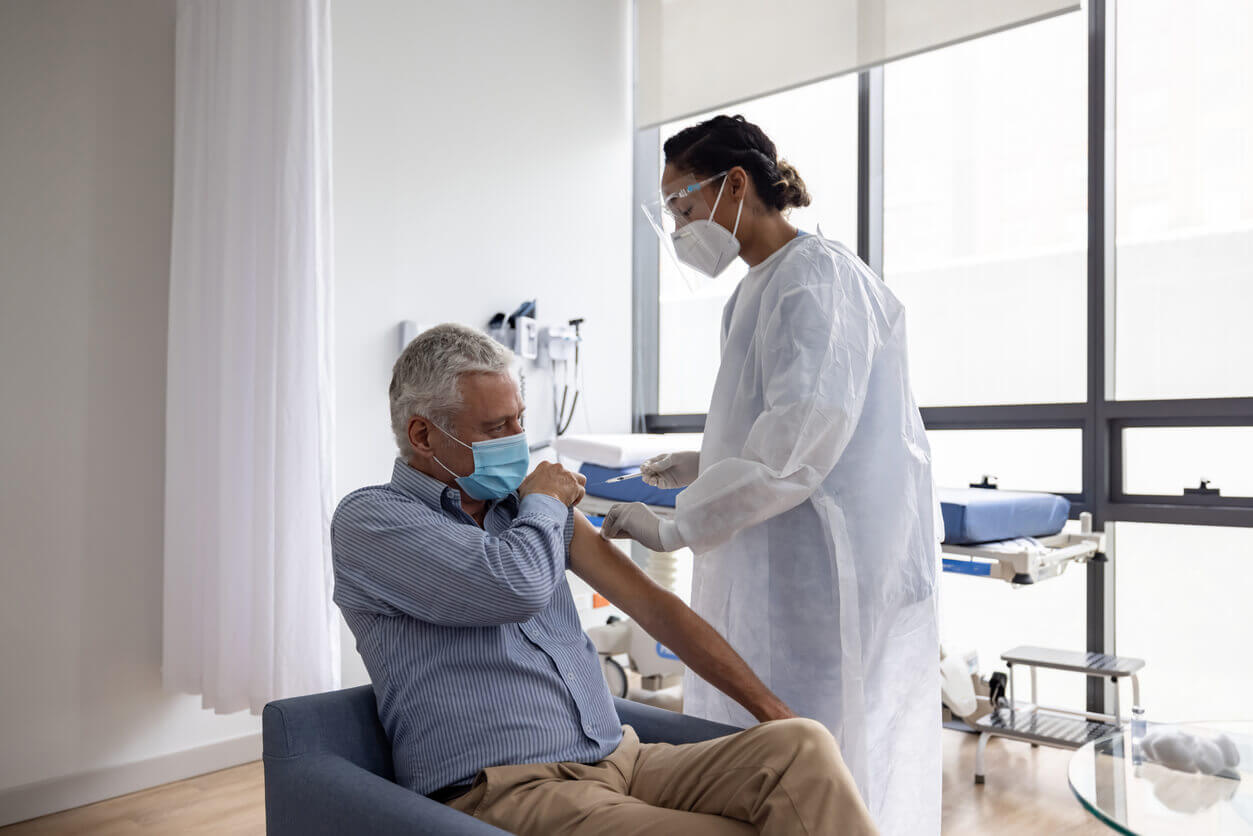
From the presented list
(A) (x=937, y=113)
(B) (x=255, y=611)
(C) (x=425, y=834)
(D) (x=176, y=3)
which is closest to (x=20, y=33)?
(D) (x=176, y=3)

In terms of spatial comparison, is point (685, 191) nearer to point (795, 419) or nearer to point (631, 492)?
point (795, 419)

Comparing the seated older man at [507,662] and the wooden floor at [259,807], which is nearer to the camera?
the seated older man at [507,662]

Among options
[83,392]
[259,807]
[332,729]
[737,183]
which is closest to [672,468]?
[737,183]

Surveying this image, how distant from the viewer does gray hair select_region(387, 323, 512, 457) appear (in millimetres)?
1369

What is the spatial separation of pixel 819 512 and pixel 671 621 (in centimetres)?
28

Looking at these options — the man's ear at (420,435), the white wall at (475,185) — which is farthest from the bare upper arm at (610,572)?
the white wall at (475,185)

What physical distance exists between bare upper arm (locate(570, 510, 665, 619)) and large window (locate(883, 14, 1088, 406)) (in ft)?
6.76

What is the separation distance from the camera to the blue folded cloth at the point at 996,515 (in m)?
2.22

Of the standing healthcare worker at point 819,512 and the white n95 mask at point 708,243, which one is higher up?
the white n95 mask at point 708,243

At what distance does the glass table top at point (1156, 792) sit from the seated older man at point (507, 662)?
38 centimetres

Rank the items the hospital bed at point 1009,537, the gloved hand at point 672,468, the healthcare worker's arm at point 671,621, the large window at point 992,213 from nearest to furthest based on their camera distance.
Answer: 1. the healthcare worker's arm at point 671,621
2. the gloved hand at point 672,468
3. the hospital bed at point 1009,537
4. the large window at point 992,213

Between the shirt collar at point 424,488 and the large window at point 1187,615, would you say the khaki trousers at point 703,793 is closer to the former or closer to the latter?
the shirt collar at point 424,488

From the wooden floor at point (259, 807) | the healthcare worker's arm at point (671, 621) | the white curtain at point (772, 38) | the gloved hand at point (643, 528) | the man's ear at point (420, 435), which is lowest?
the wooden floor at point (259, 807)

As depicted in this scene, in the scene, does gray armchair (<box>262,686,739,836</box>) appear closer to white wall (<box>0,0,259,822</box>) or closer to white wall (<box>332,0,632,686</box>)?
white wall (<box>0,0,259,822</box>)
